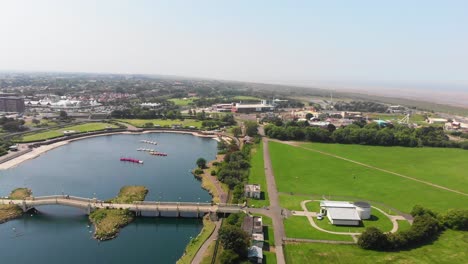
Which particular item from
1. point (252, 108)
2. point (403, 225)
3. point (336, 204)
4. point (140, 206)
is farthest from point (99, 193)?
point (252, 108)

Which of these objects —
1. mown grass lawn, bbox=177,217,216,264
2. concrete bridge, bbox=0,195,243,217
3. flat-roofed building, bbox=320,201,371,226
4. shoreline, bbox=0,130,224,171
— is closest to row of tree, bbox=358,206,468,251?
flat-roofed building, bbox=320,201,371,226

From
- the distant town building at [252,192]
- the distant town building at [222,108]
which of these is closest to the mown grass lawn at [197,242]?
the distant town building at [252,192]

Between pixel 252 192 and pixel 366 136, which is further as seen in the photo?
pixel 366 136

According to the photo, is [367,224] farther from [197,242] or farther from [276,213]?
[197,242]

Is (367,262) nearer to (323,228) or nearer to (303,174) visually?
(323,228)

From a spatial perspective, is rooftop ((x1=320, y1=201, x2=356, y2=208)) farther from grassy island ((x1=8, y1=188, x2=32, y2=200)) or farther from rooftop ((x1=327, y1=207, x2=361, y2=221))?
grassy island ((x1=8, y1=188, x2=32, y2=200))

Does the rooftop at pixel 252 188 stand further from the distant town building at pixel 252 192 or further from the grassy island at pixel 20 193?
the grassy island at pixel 20 193

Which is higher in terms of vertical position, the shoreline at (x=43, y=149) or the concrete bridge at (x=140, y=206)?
the concrete bridge at (x=140, y=206)
